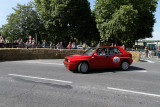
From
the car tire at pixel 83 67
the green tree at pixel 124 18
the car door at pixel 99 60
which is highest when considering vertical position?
the green tree at pixel 124 18

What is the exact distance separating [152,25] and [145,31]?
2.58 metres

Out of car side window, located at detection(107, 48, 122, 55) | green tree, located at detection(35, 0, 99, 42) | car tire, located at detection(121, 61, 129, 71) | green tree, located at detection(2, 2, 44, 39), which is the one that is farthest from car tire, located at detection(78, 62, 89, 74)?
green tree, located at detection(2, 2, 44, 39)

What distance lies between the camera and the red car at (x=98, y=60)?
7.25 metres

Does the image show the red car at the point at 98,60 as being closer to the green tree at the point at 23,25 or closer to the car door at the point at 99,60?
the car door at the point at 99,60

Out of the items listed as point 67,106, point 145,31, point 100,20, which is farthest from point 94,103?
point 145,31

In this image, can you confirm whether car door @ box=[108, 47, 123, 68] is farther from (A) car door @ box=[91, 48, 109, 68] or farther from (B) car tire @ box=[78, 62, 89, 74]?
(B) car tire @ box=[78, 62, 89, 74]

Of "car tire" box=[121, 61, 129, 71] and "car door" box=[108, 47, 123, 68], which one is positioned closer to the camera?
"car door" box=[108, 47, 123, 68]

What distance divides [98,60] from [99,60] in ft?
0.22

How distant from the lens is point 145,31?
29.7 m

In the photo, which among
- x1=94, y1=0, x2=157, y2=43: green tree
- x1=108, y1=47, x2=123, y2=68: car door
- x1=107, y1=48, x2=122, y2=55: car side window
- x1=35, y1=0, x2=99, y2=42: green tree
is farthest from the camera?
x1=35, y1=0, x2=99, y2=42: green tree

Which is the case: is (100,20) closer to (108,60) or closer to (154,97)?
(108,60)

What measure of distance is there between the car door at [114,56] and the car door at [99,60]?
28 cm

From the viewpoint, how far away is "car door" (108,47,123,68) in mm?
7891

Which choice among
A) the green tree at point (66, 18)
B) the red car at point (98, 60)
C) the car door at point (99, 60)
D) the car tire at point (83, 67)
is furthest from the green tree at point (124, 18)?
the car tire at point (83, 67)
